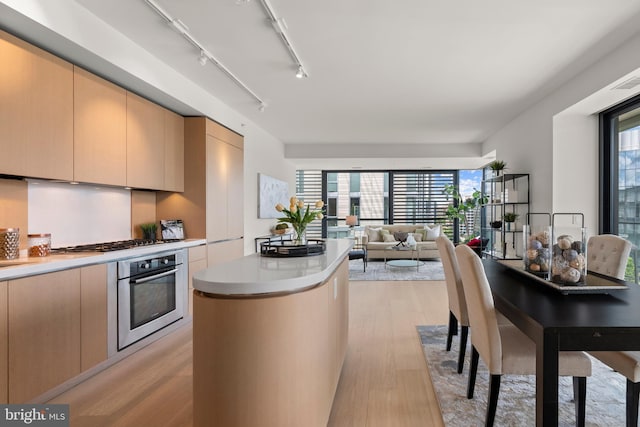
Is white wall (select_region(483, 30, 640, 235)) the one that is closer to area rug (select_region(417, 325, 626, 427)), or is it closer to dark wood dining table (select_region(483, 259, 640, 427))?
area rug (select_region(417, 325, 626, 427))

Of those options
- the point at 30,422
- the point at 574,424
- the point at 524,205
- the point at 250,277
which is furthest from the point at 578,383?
the point at 524,205

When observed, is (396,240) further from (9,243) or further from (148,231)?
(9,243)

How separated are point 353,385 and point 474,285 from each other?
44.3 inches

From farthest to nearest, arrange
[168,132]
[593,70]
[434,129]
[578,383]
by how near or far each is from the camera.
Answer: [434,129], [168,132], [593,70], [578,383]

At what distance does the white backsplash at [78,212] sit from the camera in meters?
2.57

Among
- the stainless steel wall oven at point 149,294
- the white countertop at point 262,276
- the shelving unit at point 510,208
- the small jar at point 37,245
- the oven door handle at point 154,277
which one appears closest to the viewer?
the white countertop at point 262,276

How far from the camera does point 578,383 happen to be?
1.71m

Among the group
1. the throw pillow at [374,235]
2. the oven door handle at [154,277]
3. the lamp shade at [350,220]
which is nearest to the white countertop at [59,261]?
the oven door handle at [154,277]

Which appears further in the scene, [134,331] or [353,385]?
[134,331]

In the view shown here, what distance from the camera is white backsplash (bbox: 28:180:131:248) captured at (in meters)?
2.57

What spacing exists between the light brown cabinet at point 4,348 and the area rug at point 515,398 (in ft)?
7.87

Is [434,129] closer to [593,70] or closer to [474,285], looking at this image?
[593,70]

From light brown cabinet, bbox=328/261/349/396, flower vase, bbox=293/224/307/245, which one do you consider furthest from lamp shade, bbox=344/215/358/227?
flower vase, bbox=293/224/307/245

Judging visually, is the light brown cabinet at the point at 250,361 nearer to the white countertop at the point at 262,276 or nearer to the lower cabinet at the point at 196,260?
the white countertop at the point at 262,276
